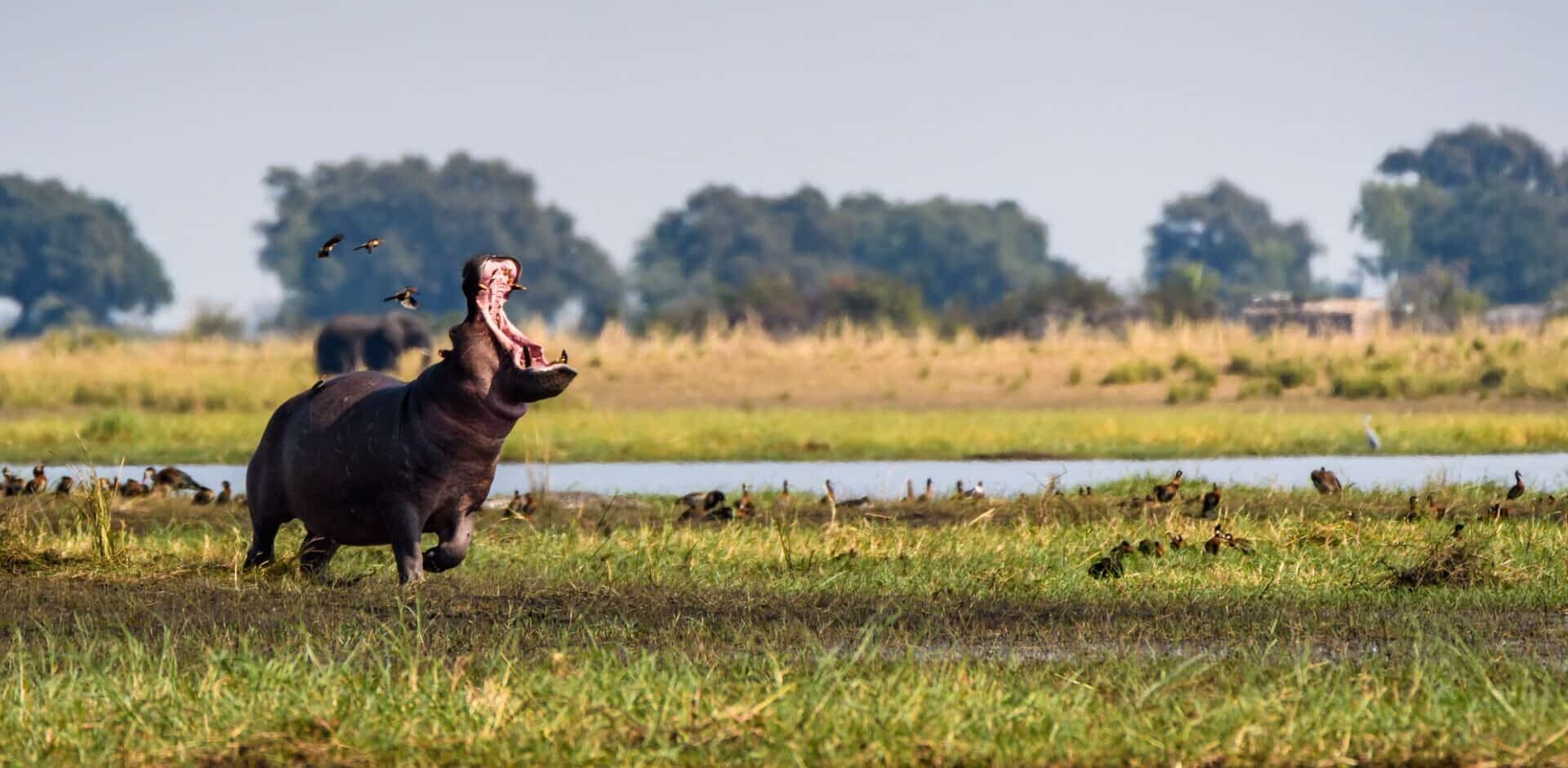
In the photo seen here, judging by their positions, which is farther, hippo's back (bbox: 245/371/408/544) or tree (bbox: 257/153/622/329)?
tree (bbox: 257/153/622/329)

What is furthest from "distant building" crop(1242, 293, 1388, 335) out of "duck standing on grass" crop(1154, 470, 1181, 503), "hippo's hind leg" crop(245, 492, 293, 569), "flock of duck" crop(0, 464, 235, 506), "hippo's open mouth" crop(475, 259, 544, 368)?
"hippo's open mouth" crop(475, 259, 544, 368)

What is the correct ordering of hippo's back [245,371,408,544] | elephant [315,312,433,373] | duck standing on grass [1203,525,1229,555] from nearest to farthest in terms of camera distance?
hippo's back [245,371,408,544] < duck standing on grass [1203,525,1229,555] < elephant [315,312,433,373]

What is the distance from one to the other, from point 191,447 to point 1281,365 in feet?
47.1

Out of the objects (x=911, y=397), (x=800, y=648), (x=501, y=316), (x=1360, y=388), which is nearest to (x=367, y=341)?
(x=911, y=397)

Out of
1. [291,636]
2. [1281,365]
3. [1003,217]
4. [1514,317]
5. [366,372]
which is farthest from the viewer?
[1003,217]

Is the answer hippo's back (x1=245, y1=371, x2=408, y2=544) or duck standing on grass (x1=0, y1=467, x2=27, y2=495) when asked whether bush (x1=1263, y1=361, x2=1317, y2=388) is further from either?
hippo's back (x1=245, y1=371, x2=408, y2=544)

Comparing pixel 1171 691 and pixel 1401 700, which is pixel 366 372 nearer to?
pixel 1171 691

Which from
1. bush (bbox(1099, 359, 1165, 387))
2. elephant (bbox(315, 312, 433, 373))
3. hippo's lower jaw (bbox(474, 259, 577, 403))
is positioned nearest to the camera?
hippo's lower jaw (bbox(474, 259, 577, 403))

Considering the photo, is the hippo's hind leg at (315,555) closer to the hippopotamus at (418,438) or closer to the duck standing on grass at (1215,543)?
the hippopotamus at (418,438)

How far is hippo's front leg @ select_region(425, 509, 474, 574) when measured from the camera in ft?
29.9

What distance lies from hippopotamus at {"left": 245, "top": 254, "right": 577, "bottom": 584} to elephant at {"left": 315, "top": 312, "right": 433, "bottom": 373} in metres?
26.7

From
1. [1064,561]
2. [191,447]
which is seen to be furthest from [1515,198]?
[1064,561]

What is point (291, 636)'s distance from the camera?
802 centimetres

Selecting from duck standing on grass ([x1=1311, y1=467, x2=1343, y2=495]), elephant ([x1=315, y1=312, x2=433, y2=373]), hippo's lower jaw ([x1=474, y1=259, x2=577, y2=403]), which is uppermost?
elephant ([x1=315, y1=312, x2=433, y2=373])
